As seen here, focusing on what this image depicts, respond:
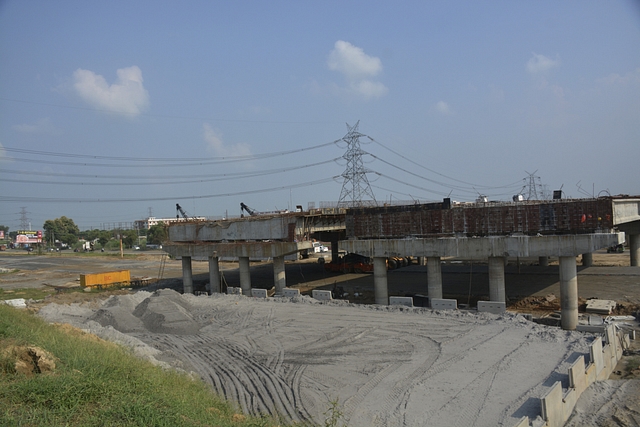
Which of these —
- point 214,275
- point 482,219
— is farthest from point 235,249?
point 482,219

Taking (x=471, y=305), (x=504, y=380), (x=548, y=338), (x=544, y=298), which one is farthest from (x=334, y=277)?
(x=504, y=380)

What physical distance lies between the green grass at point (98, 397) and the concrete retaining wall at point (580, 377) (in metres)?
7.46

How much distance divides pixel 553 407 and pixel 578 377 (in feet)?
8.45

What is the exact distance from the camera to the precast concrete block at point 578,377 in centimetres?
1374

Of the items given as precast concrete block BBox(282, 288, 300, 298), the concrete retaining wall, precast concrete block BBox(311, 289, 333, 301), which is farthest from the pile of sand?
precast concrete block BBox(282, 288, 300, 298)

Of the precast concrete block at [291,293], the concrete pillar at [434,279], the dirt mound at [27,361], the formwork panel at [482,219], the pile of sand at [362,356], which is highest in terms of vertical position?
the formwork panel at [482,219]

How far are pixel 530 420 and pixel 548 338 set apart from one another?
7.65 meters

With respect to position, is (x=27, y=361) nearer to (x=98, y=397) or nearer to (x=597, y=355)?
(x=98, y=397)

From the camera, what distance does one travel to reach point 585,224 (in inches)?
987

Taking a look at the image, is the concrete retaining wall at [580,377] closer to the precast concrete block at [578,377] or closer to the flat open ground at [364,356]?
the precast concrete block at [578,377]

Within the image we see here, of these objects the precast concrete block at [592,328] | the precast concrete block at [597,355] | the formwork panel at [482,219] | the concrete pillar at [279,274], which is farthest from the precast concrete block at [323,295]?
the precast concrete block at [597,355]

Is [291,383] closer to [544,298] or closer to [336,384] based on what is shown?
[336,384]

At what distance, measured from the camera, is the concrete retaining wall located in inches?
472

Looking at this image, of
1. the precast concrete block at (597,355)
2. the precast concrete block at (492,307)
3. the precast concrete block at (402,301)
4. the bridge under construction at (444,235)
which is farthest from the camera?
the precast concrete block at (402,301)
